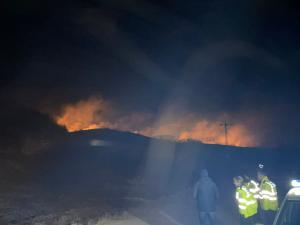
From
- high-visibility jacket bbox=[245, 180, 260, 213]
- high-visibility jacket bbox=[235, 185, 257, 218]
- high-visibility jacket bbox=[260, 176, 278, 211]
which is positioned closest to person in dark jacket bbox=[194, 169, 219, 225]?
high-visibility jacket bbox=[235, 185, 257, 218]

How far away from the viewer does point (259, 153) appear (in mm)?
49125

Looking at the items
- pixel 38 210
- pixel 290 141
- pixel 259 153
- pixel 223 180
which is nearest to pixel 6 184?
pixel 38 210

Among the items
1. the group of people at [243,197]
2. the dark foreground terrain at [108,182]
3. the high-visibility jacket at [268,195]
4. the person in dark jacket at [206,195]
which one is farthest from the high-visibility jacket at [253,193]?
the dark foreground terrain at [108,182]

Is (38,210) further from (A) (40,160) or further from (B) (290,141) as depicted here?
(B) (290,141)

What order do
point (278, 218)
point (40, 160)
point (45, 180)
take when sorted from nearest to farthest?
point (278, 218) → point (45, 180) → point (40, 160)

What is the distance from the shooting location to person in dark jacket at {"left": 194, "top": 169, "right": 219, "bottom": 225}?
30.8 ft

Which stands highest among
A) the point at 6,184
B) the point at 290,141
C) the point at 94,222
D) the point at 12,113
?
the point at 290,141

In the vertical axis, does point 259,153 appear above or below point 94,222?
above

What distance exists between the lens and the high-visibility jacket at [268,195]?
9.49 meters

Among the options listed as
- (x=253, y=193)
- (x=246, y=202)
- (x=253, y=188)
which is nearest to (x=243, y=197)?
(x=246, y=202)

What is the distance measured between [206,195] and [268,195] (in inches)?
59.5

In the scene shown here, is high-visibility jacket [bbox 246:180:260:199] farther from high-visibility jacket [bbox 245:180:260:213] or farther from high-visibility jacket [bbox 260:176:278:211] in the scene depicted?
high-visibility jacket [bbox 260:176:278:211]

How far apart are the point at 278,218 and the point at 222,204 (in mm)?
11098

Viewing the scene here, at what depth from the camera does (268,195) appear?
9555mm
